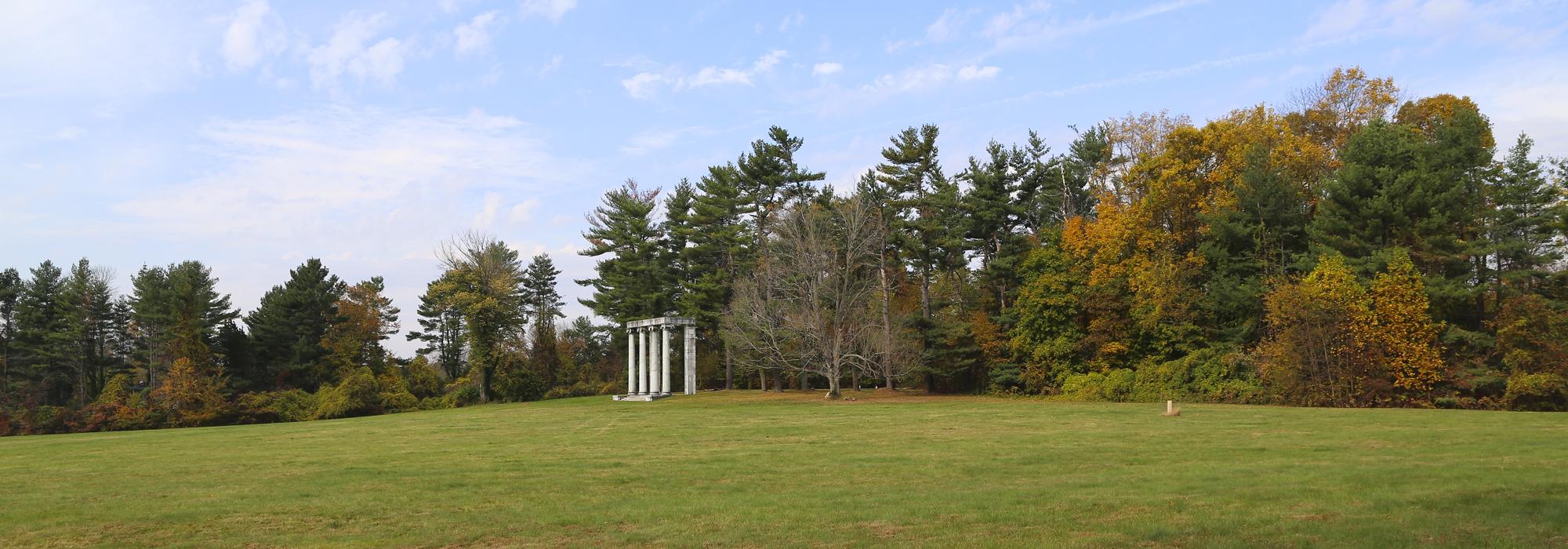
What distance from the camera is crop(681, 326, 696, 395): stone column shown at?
168ft

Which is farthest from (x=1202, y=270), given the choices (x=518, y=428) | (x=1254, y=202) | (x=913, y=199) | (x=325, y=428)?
(x=325, y=428)

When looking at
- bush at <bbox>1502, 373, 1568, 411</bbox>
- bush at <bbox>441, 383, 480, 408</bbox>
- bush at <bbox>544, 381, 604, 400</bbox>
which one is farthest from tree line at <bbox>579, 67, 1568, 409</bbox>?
bush at <bbox>441, 383, 480, 408</bbox>

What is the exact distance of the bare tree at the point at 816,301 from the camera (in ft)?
154

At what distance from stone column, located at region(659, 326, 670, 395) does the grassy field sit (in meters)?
23.2

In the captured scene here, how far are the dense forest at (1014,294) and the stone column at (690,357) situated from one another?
205 centimetres

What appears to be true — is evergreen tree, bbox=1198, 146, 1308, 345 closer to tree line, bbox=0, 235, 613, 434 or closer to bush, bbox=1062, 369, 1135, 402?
bush, bbox=1062, 369, 1135, 402

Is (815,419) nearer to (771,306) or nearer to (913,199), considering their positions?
(771,306)

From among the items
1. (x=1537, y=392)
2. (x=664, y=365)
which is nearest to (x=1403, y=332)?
(x=1537, y=392)

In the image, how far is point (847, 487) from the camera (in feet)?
48.1

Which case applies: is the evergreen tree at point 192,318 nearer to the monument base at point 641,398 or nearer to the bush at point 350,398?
the bush at point 350,398

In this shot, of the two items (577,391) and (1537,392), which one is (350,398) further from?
(1537,392)

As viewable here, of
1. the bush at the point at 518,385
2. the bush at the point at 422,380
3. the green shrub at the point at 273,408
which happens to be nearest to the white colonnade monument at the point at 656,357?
the bush at the point at 518,385

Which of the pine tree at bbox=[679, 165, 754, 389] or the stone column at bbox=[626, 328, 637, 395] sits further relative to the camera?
the pine tree at bbox=[679, 165, 754, 389]

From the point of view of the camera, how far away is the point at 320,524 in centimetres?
1191
